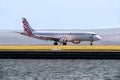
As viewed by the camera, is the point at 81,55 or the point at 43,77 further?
the point at 81,55

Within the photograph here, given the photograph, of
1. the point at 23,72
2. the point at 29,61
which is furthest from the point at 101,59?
the point at 23,72

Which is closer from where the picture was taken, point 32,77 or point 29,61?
point 32,77

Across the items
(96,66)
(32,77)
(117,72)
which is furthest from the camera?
(96,66)

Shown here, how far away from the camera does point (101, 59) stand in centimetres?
11719

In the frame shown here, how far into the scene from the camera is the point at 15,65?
116 meters

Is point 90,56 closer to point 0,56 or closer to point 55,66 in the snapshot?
point 55,66

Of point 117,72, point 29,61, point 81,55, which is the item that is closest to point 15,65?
point 29,61

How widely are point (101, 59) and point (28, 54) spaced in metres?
12.7

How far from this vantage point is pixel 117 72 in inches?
3991

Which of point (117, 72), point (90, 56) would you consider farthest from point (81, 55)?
point (117, 72)

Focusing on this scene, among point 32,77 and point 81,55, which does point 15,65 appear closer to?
point 81,55

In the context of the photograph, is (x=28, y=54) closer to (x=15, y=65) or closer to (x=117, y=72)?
(x=15, y=65)

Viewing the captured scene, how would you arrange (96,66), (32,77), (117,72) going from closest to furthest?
(32,77)
(117,72)
(96,66)

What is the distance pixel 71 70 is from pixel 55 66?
8.92 metres
